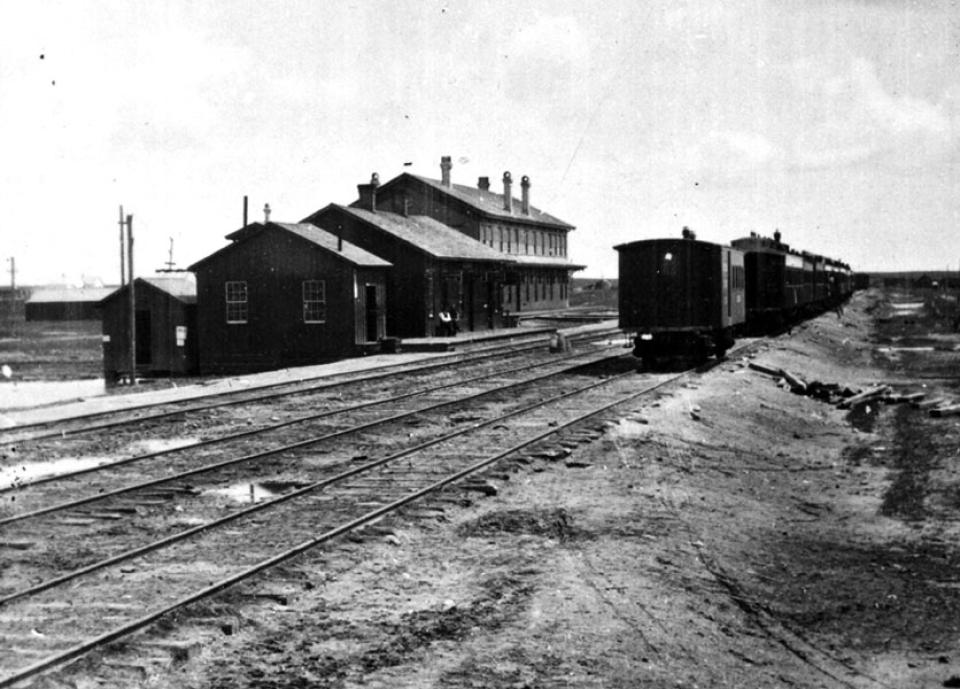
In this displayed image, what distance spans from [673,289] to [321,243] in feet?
46.1

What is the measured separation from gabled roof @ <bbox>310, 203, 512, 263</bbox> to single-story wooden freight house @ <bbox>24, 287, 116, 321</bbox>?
49.8 metres

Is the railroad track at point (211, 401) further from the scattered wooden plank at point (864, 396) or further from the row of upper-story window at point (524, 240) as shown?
the row of upper-story window at point (524, 240)

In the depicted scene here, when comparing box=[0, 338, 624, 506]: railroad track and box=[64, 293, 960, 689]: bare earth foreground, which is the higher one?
box=[0, 338, 624, 506]: railroad track


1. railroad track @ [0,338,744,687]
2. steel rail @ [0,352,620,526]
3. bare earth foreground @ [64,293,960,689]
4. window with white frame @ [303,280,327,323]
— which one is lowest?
bare earth foreground @ [64,293,960,689]

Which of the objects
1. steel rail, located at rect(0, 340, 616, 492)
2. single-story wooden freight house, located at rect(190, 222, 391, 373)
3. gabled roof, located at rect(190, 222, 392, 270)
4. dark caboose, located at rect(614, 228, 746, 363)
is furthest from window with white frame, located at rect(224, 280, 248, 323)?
dark caboose, located at rect(614, 228, 746, 363)

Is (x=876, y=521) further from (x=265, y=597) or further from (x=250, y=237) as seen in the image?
(x=250, y=237)

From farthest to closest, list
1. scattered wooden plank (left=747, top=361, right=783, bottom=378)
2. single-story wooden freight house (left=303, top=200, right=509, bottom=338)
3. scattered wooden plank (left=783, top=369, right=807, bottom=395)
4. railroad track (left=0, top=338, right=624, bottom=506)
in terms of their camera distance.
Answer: single-story wooden freight house (left=303, top=200, right=509, bottom=338) < scattered wooden plank (left=747, top=361, right=783, bottom=378) < scattered wooden plank (left=783, top=369, right=807, bottom=395) < railroad track (left=0, top=338, right=624, bottom=506)

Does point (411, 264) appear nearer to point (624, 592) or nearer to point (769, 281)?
point (769, 281)

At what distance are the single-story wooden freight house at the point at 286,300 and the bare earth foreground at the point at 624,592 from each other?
833 inches

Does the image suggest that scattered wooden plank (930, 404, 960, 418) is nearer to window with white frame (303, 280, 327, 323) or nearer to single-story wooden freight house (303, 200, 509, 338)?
window with white frame (303, 280, 327, 323)

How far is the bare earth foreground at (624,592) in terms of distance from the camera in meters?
6.26

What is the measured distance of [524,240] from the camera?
70750mm

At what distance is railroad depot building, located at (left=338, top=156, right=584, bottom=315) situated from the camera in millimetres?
61406

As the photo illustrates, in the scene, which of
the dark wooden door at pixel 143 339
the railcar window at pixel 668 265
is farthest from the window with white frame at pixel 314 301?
the railcar window at pixel 668 265
